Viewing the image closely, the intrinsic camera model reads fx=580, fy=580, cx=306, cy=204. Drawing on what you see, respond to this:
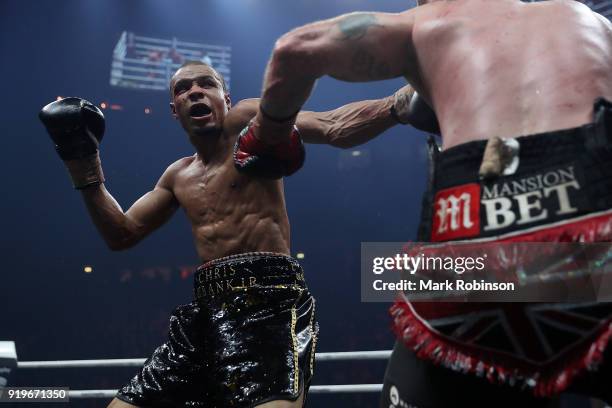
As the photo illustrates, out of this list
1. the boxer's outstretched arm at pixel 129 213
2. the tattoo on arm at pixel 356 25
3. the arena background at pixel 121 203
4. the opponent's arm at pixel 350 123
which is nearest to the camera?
the tattoo on arm at pixel 356 25

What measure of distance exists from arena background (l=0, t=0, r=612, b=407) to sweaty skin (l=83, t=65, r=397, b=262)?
603 centimetres

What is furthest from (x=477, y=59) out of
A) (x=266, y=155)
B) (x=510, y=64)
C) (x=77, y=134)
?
(x=77, y=134)

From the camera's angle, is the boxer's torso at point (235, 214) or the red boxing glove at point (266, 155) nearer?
the red boxing glove at point (266, 155)

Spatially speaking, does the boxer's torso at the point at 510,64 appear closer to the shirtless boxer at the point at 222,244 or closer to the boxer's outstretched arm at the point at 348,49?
the boxer's outstretched arm at the point at 348,49

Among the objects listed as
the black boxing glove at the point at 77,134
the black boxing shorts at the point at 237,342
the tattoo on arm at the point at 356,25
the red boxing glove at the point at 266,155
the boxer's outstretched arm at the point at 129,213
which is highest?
the tattoo on arm at the point at 356,25

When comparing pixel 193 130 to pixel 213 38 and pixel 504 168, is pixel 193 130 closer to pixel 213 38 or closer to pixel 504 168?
pixel 504 168

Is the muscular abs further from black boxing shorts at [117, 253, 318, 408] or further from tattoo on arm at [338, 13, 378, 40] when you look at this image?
tattoo on arm at [338, 13, 378, 40]

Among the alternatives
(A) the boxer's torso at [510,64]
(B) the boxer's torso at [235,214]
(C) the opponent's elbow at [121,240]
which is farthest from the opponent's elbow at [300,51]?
(C) the opponent's elbow at [121,240]

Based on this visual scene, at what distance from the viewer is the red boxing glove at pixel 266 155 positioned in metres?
1.44

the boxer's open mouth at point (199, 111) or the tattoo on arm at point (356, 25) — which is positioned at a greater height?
the tattoo on arm at point (356, 25)

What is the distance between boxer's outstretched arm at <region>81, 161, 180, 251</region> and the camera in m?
2.26

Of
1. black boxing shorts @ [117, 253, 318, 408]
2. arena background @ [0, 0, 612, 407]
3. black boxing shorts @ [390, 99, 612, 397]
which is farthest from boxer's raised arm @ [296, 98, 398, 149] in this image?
arena background @ [0, 0, 612, 407]

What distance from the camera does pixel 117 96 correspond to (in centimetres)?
862

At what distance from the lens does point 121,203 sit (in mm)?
8727
